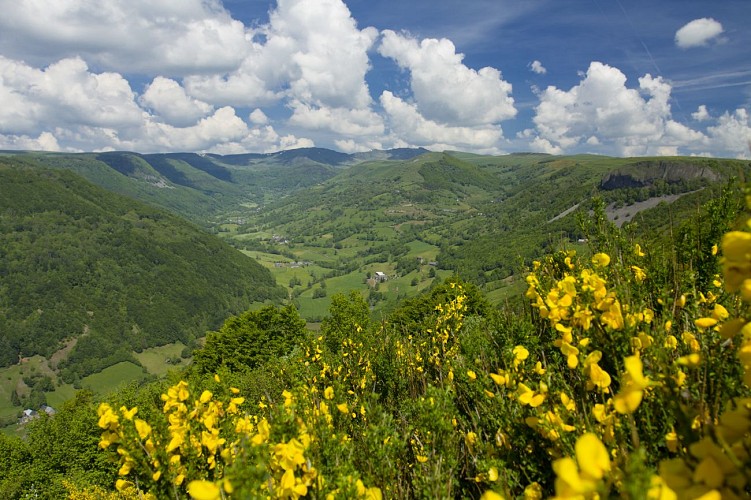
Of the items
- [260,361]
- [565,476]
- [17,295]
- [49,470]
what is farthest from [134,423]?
[17,295]

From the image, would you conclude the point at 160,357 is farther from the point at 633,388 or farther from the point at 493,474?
the point at 633,388

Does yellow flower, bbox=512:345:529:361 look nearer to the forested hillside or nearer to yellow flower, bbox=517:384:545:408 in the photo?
the forested hillside

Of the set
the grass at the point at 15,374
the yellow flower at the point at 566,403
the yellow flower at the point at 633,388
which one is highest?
the yellow flower at the point at 633,388

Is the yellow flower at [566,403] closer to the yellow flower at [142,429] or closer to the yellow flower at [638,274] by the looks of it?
the yellow flower at [638,274]

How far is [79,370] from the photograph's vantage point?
147000 millimetres

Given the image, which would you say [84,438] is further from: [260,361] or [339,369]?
[339,369]

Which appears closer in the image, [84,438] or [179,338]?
[84,438]

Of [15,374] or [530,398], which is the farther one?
[15,374]

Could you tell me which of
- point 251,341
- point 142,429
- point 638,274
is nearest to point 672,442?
point 638,274

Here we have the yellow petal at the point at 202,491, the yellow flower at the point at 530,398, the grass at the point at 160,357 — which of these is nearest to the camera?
the yellow petal at the point at 202,491

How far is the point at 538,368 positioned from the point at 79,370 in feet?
613

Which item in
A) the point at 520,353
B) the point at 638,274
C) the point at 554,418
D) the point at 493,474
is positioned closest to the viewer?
the point at 554,418

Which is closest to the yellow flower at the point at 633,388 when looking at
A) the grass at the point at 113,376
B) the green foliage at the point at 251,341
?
the green foliage at the point at 251,341

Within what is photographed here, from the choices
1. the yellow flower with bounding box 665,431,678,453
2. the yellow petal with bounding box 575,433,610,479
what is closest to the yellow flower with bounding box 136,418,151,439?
the yellow petal with bounding box 575,433,610,479
